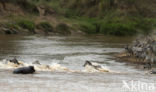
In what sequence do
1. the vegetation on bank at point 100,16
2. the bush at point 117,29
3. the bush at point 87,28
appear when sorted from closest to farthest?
the vegetation on bank at point 100,16
the bush at point 117,29
the bush at point 87,28

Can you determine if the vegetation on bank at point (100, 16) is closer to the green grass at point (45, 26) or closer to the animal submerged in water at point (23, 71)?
the green grass at point (45, 26)

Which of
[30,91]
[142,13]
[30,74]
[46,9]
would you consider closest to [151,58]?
[30,74]

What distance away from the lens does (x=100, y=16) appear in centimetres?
7231

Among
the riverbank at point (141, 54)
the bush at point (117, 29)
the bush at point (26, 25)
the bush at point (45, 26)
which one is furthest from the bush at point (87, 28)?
the riverbank at point (141, 54)

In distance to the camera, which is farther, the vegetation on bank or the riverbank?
the vegetation on bank

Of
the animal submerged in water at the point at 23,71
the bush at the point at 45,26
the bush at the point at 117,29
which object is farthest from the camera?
the bush at the point at 117,29

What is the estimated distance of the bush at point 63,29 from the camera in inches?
2475

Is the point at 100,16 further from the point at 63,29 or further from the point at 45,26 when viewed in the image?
the point at 45,26

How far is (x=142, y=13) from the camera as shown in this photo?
7481 cm

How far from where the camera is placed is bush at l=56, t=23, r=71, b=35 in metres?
62.9

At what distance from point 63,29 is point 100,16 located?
11294mm

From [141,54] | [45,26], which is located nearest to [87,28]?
[45,26]

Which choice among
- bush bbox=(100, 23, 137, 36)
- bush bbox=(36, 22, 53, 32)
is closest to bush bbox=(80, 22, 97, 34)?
bush bbox=(100, 23, 137, 36)

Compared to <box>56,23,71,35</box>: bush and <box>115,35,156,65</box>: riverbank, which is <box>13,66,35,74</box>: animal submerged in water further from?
<box>56,23,71,35</box>: bush
